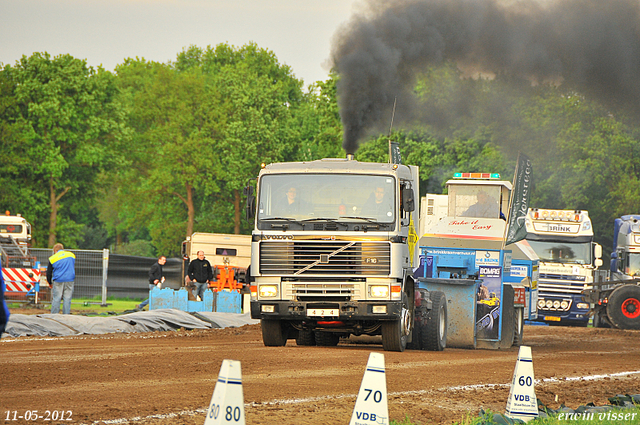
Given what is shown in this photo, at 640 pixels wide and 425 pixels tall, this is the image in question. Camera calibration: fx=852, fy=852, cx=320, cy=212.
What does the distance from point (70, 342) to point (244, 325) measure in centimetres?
681

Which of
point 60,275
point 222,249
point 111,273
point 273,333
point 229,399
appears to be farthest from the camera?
point 111,273

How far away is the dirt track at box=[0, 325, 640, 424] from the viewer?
8.18m

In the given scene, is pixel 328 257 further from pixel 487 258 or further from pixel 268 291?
pixel 487 258

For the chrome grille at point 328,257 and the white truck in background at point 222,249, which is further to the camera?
the white truck in background at point 222,249

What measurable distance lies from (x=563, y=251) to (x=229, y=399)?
84.5 feet

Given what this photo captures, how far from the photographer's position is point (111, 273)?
36188mm

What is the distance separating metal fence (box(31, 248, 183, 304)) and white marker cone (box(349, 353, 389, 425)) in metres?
26.1

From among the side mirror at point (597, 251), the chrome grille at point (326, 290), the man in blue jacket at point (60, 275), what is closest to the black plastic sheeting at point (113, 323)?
the man in blue jacket at point (60, 275)

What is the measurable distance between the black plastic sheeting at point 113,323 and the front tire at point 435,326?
→ 662 cm

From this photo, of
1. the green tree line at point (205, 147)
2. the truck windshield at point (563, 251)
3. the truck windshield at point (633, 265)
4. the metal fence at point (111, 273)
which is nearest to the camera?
the truck windshield at point (563, 251)

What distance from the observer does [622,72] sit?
17.1 metres

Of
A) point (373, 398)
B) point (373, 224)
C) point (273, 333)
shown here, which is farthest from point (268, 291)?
point (373, 398)

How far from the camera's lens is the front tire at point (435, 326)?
15703mm

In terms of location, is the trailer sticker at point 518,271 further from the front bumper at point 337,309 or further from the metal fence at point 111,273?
the metal fence at point 111,273
